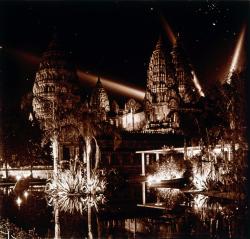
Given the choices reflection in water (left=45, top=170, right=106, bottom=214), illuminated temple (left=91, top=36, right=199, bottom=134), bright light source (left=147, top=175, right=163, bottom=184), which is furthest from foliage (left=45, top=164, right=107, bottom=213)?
illuminated temple (left=91, top=36, right=199, bottom=134)

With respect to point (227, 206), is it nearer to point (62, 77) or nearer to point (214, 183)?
point (214, 183)

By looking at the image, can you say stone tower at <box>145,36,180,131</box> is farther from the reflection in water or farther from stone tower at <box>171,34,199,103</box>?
the reflection in water

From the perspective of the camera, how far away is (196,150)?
42.2 m

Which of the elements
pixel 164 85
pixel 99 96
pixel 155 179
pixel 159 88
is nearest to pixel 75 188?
pixel 155 179

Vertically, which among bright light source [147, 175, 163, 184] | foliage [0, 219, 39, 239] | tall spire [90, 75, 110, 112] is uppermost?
tall spire [90, 75, 110, 112]

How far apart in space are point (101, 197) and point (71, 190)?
1.68 meters

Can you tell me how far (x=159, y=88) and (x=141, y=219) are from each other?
76.8 m

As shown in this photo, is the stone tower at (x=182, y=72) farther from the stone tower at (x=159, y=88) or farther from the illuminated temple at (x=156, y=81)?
the stone tower at (x=159, y=88)

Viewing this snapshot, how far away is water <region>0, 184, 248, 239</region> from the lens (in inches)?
517

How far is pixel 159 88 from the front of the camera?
3620 inches

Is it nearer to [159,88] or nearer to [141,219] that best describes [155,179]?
[141,219]

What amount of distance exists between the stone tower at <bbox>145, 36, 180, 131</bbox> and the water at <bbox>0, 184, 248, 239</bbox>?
65652 millimetres

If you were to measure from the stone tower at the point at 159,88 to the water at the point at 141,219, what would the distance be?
6565 cm

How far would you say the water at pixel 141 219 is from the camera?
517 inches
